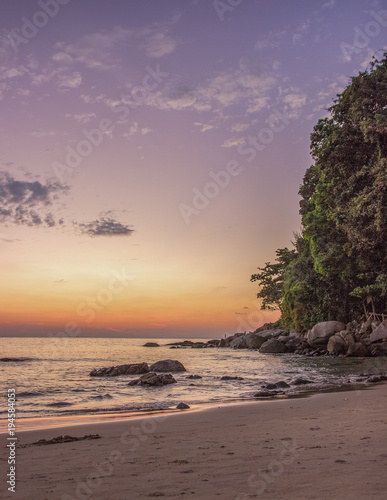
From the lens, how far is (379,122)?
18.6 m

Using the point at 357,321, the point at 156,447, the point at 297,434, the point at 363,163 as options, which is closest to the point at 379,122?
the point at 363,163

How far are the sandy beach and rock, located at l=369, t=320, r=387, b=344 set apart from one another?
77.8 ft

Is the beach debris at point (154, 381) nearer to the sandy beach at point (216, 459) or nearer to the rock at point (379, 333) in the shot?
the sandy beach at point (216, 459)

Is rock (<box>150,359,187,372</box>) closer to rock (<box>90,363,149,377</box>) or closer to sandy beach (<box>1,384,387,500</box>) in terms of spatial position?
rock (<box>90,363,149,377</box>)

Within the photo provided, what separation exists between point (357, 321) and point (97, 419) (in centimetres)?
3371

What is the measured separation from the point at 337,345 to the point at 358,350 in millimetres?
2747

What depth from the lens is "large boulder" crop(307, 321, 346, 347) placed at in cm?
3634

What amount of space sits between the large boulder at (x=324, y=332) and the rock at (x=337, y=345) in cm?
262

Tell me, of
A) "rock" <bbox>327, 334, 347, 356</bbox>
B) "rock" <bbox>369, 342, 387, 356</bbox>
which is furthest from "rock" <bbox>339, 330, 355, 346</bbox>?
Answer: "rock" <bbox>369, 342, 387, 356</bbox>

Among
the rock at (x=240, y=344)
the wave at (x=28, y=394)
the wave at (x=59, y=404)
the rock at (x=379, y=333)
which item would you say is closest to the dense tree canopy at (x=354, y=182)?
the rock at (x=379, y=333)

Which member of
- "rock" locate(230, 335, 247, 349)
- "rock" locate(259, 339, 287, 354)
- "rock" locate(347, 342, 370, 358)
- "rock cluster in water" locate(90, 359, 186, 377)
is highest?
"rock cluster in water" locate(90, 359, 186, 377)

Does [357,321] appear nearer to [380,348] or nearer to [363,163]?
[380,348]

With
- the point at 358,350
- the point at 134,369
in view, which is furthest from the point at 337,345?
the point at 134,369

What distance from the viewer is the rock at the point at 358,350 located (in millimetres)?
30031
